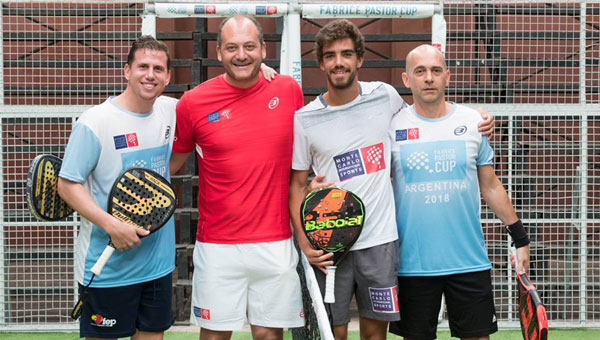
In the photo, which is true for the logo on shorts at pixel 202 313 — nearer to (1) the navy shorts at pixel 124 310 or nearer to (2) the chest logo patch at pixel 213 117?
(1) the navy shorts at pixel 124 310

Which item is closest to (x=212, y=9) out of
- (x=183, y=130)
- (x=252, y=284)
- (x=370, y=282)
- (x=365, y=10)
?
(x=365, y=10)

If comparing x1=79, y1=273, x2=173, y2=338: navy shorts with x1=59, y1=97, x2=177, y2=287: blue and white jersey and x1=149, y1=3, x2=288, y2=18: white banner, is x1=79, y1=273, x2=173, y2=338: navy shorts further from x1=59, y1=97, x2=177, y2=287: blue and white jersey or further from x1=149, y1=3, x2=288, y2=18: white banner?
x1=149, y1=3, x2=288, y2=18: white banner

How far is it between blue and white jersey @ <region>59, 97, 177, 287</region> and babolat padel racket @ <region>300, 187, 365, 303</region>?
724 millimetres

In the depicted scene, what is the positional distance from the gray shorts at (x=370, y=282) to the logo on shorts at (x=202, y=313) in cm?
55

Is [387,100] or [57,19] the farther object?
[57,19]

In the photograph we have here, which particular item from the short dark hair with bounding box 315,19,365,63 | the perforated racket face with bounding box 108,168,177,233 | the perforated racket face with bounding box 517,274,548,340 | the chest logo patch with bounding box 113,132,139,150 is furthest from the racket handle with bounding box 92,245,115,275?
the perforated racket face with bounding box 517,274,548,340

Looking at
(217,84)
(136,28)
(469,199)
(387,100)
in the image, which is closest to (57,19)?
(136,28)

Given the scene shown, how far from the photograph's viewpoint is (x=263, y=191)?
276 centimetres

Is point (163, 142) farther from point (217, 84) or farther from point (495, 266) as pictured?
point (495, 266)

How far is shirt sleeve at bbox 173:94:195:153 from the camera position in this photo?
2850 millimetres

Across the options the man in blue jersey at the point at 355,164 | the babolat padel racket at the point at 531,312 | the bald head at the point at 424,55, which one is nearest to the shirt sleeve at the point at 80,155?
the man in blue jersey at the point at 355,164

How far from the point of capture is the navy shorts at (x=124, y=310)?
8.91 ft

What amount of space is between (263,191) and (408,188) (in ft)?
Answer: 2.07

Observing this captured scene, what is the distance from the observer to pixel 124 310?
8.96ft
